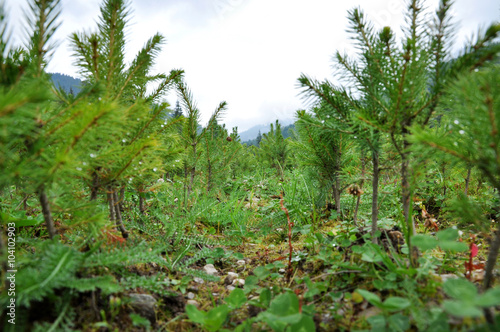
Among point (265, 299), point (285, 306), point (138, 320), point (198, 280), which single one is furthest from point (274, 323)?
point (198, 280)

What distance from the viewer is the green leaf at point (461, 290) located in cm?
81

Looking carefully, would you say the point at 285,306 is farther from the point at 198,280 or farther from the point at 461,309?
the point at 198,280

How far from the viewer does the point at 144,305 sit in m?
1.36

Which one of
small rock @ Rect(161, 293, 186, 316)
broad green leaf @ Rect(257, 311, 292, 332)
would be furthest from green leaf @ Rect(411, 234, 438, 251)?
small rock @ Rect(161, 293, 186, 316)

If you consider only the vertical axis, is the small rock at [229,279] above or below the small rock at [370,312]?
below

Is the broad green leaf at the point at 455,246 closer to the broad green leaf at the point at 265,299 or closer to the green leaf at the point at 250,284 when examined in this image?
the broad green leaf at the point at 265,299

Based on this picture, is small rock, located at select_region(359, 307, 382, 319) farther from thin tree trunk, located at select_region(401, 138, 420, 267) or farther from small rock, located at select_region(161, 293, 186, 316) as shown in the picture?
small rock, located at select_region(161, 293, 186, 316)

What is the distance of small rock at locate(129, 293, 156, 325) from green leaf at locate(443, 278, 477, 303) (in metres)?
1.39

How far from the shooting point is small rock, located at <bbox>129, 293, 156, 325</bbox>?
1.33 metres

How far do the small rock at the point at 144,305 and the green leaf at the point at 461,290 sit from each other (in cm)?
139

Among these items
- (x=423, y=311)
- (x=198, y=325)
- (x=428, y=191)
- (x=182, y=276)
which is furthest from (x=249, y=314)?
(x=428, y=191)

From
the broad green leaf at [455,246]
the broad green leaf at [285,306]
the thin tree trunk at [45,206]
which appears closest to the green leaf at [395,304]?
the broad green leaf at [455,246]

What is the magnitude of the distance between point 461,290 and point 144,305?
1459mm

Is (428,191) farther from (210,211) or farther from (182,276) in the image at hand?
(182,276)
